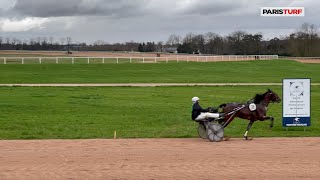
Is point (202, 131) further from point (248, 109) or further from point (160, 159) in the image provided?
point (160, 159)

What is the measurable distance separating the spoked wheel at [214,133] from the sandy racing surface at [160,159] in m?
0.20

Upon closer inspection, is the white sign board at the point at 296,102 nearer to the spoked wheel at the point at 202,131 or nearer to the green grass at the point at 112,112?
the green grass at the point at 112,112

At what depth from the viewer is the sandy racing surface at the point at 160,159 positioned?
10.5m

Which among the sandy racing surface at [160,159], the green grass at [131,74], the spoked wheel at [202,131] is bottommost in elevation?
the sandy racing surface at [160,159]

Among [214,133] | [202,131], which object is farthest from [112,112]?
[214,133]

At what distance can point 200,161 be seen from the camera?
11.6 m

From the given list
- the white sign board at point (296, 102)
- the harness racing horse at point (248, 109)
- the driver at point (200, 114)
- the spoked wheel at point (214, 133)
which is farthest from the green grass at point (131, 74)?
the spoked wheel at point (214, 133)

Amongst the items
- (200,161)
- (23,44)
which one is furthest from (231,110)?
(23,44)

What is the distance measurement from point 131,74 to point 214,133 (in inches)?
1324

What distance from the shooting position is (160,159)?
11852 millimetres

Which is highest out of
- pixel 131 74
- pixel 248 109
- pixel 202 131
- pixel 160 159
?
pixel 248 109

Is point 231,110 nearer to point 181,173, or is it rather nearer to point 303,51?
point 181,173

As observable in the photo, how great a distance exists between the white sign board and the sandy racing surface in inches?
55.4

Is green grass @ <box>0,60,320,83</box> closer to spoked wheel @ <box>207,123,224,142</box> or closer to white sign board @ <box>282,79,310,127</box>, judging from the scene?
white sign board @ <box>282,79,310,127</box>
